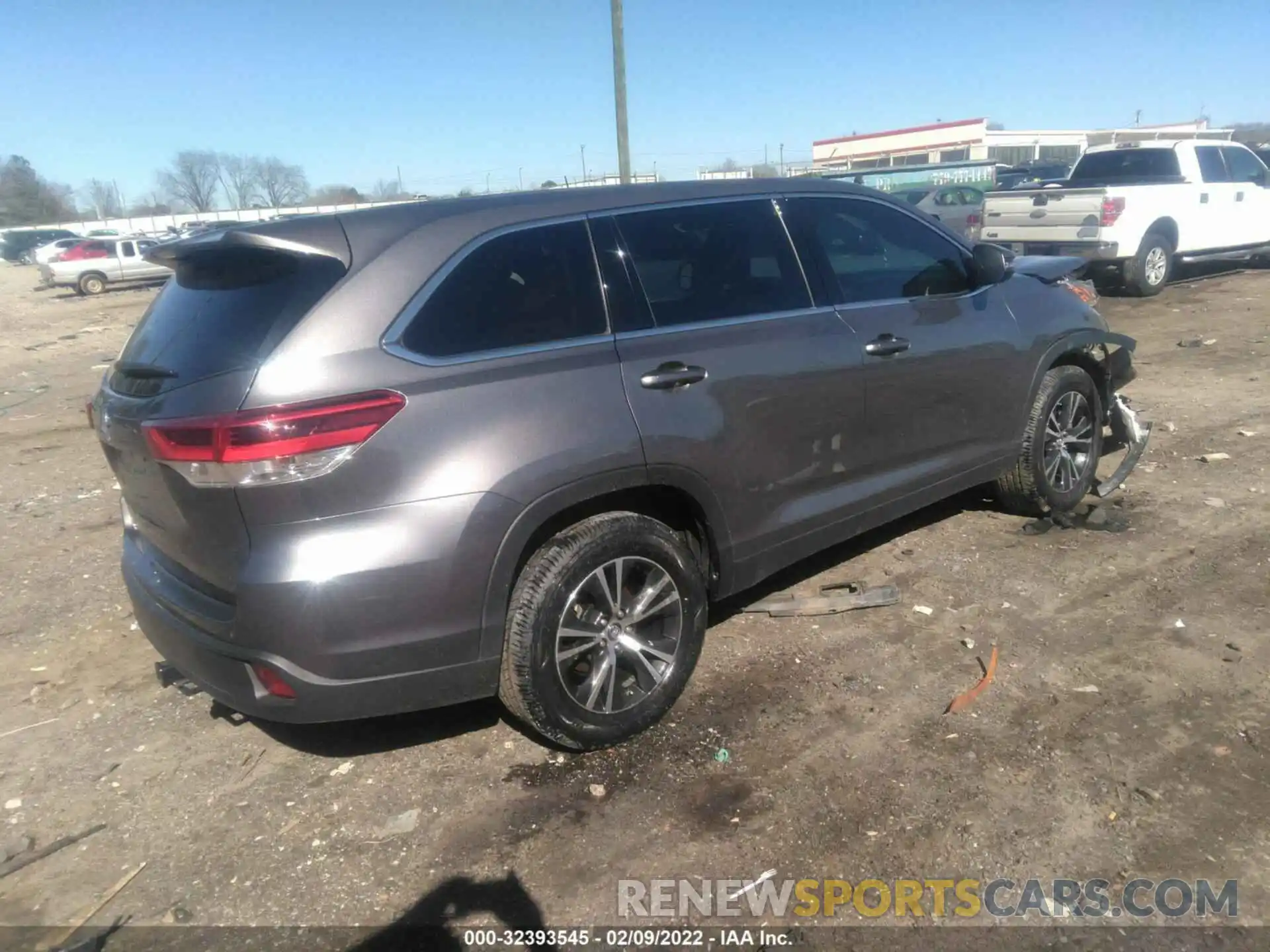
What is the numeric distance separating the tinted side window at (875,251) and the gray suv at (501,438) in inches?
1.0

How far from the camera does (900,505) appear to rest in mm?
4281

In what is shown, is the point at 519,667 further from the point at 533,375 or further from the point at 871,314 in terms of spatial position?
the point at 871,314

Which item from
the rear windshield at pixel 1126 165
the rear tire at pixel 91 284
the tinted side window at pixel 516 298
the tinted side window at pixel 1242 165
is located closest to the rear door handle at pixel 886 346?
the tinted side window at pixel 516 298

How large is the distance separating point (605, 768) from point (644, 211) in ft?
6.64

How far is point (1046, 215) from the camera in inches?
503

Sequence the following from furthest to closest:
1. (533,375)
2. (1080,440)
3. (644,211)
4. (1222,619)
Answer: (1080,440) → (1222,619) → (644,211) → (533,375)

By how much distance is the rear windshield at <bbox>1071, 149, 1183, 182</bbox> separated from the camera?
13422mm

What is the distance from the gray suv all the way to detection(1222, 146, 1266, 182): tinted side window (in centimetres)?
1306

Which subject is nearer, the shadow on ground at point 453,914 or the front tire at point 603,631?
the shadow on ground at point 453,914

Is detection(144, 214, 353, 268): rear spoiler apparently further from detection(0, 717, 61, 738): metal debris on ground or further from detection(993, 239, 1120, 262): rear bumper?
detection(993, 239, 1120, 262): rear bumper

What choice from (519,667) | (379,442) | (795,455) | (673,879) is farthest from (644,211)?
(673,879)

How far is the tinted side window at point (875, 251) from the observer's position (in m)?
Answer: 4.02

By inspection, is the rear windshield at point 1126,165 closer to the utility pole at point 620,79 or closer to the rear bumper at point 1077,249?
the rear bumper at point 1077,249

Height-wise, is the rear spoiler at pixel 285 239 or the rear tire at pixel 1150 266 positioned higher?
the rear spoiler at pixel 285 239
